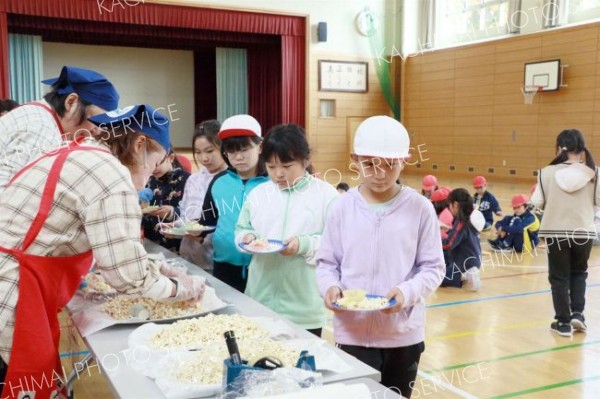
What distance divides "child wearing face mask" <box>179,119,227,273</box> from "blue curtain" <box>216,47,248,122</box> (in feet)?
38.0

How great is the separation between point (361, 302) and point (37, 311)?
933 millimetres

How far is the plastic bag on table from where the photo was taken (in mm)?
1250

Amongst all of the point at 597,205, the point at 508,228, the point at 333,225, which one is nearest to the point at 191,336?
the point at 333,225

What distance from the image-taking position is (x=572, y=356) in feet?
12.2

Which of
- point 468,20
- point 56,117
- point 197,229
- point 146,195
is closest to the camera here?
point 56,117

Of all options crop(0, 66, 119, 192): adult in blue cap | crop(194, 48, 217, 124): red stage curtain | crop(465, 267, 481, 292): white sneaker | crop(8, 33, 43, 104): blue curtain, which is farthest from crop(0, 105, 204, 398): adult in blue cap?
crop(194, 48, 217, 124): red stage curtain

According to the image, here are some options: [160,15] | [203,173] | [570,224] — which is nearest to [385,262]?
[203,173]

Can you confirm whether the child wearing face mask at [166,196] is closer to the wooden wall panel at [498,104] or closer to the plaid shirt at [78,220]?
the plaid shirt at [78,220]

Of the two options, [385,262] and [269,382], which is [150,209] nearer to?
[385,262]

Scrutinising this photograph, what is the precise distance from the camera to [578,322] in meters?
4.19

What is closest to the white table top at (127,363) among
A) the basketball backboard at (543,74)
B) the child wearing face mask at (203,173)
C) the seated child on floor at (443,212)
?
the child wearing face mask at (203,173)

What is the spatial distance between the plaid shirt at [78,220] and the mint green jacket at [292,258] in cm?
88

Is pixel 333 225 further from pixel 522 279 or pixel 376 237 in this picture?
pixel 522 279

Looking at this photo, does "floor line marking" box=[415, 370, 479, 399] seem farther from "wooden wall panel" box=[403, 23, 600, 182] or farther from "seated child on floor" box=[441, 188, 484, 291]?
"wooden wall panel" box=[403, 23, 600, 182]
